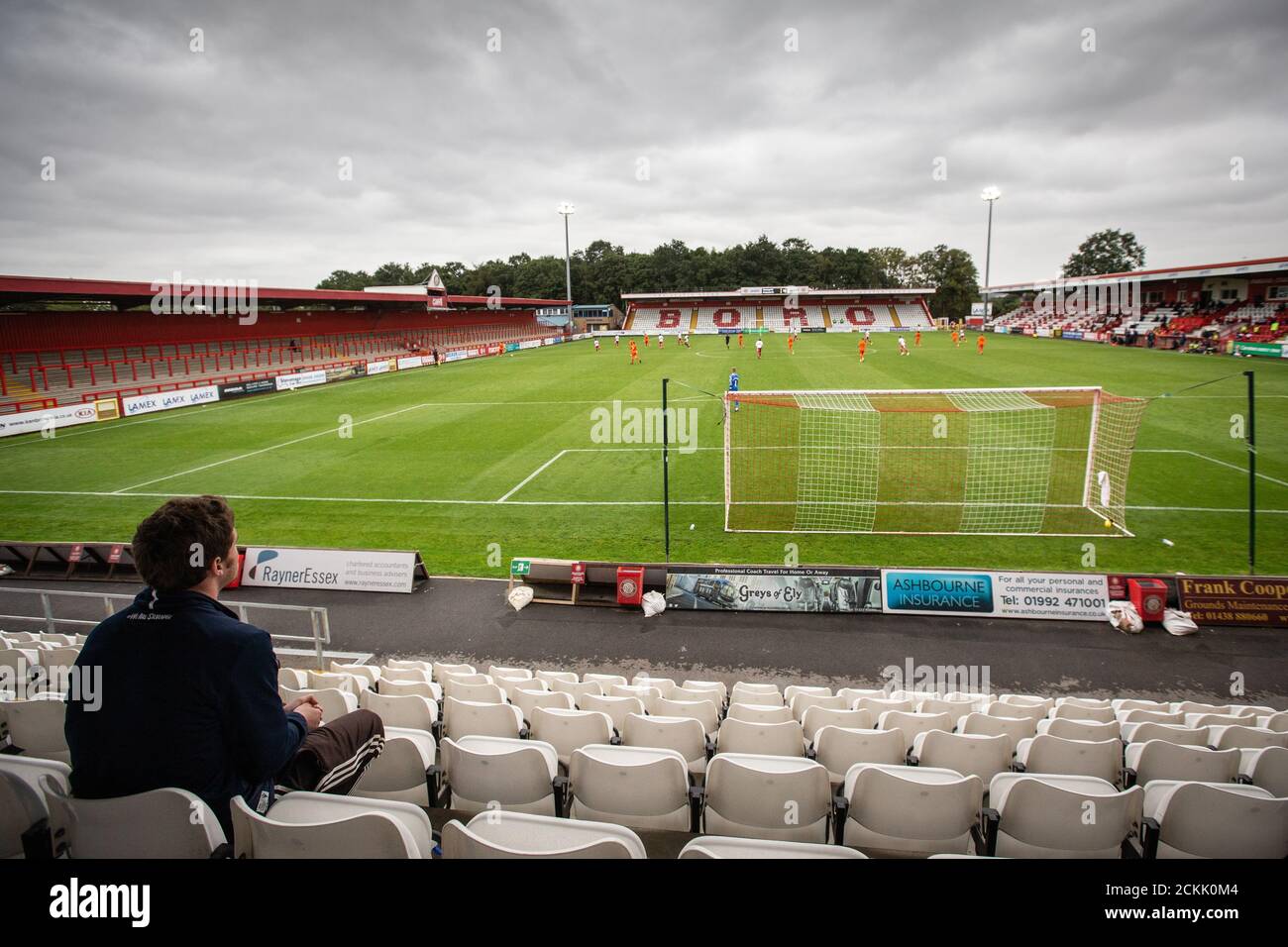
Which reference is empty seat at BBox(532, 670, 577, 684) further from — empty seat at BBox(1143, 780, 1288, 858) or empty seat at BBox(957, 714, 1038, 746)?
empty seat at BBox(1143, 780, 1288, 858)

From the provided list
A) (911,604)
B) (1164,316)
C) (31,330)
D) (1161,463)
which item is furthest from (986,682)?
(1164,316)

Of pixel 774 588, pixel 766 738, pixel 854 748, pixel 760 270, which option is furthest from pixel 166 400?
pixel 760 270

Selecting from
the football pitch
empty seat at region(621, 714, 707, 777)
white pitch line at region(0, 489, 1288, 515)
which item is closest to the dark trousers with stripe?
empty seat at region(621, 714, 707, 777)

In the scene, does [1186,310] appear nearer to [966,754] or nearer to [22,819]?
[966,754]

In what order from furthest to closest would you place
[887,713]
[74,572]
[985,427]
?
[985,427], [74,572], [887,713]

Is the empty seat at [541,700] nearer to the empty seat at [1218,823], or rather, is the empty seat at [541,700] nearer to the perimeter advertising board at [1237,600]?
the empty seat at [1218,823]

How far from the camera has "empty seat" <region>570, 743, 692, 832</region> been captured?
4164 millimetres

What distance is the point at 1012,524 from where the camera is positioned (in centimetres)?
1525

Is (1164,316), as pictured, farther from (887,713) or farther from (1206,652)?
(887,713)

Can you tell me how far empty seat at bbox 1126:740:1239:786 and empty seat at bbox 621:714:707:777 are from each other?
316 cm

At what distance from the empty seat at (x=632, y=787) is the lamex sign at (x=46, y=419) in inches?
1394

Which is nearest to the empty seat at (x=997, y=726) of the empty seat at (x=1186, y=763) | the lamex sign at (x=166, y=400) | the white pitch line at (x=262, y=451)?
the empty seat at (x=1186, y=763)
